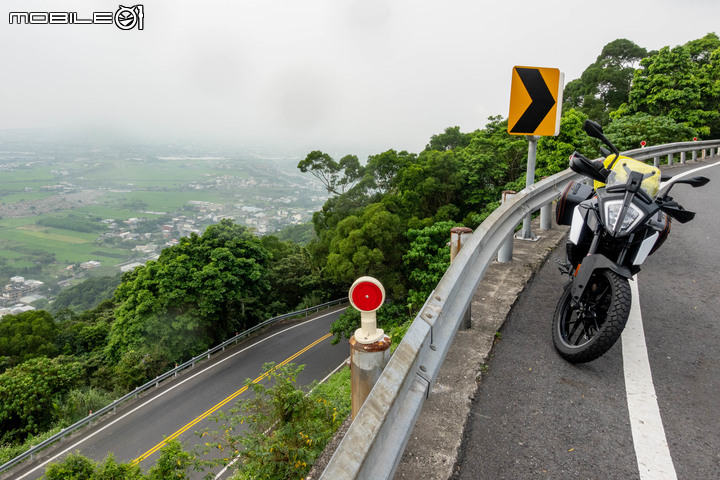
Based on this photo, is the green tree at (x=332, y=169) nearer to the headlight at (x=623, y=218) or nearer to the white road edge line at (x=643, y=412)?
the headlight at (x=623, y=218)

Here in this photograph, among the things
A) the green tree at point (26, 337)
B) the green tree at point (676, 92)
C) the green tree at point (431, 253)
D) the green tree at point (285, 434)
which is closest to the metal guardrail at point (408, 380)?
the green tree at point (285, 434)

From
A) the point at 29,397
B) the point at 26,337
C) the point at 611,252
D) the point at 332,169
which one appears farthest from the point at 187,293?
the point at 611,252

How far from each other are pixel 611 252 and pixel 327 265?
1888cm

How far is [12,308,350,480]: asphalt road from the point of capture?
50.4 feet

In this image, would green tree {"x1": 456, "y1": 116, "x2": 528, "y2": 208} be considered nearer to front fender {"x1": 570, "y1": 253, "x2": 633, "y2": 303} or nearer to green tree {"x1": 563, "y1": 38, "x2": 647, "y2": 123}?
green tree {"x1": 563, "y1": 38, "x2": 647, "y2": 123}

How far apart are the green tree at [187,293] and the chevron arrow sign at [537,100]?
2189cm

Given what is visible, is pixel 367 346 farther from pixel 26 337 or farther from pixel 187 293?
pixel 26 337

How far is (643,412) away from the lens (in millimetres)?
2398

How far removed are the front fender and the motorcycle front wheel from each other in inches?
2.0

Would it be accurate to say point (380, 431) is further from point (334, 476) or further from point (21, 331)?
point (21, 331)

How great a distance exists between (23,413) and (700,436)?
2442cm

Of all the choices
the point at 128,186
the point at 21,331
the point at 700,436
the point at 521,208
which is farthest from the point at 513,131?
the point at 128,186

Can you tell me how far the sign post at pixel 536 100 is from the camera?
14.4ft

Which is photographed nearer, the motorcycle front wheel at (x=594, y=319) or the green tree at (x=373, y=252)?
the motorcycle front wheel at (x=594, y=319)
